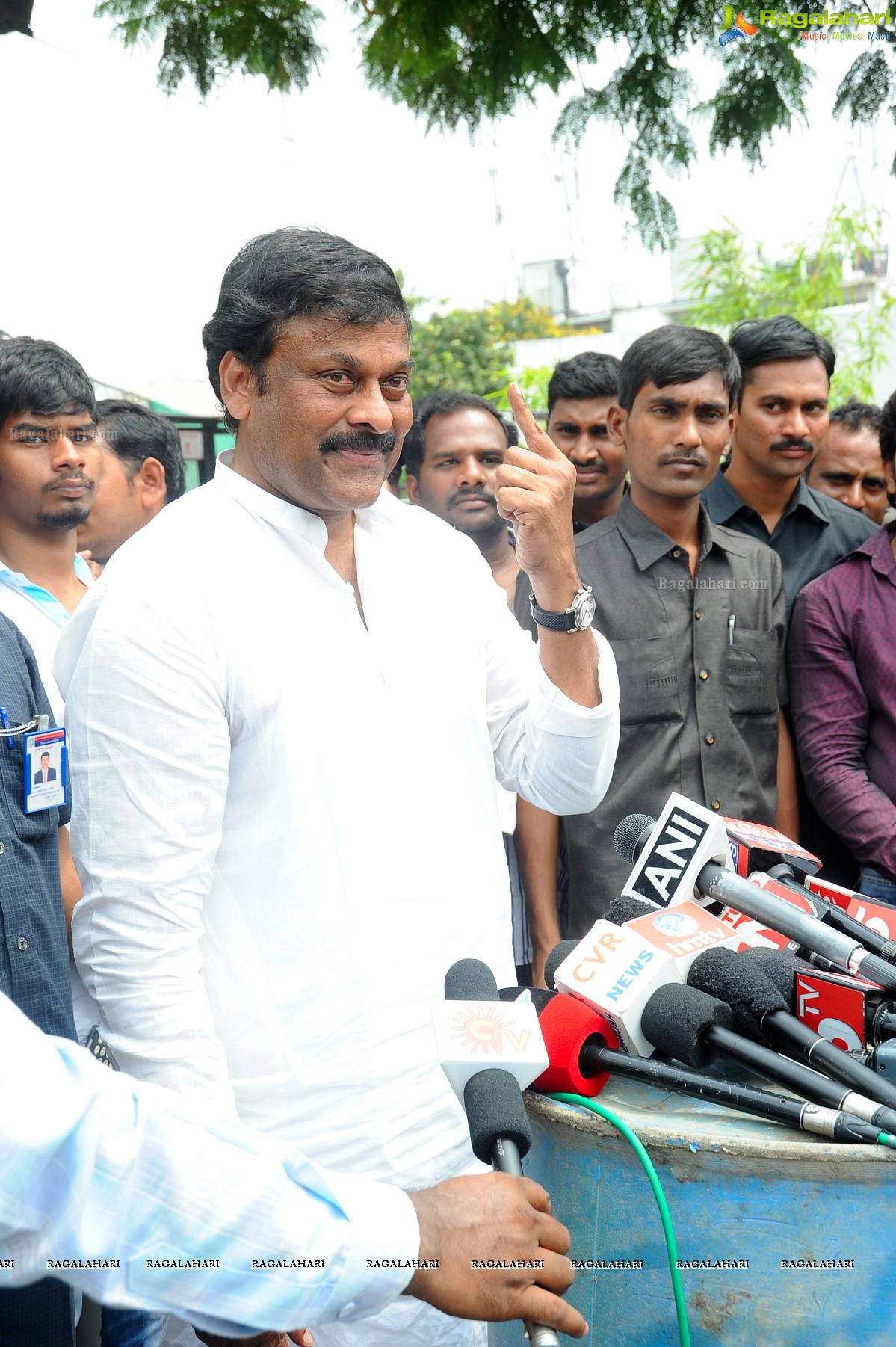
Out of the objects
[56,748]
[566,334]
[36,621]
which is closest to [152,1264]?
[56,748]

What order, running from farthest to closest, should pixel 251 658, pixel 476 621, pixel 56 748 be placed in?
pixel 476 621, pixel 56 748, pixel 251 658

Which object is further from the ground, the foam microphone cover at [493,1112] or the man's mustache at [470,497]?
the man's mustache at [470,497]

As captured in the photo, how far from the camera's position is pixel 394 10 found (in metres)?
4.40

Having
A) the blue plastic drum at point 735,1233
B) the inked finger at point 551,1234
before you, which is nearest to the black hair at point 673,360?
the blue plastic drum at point 735,1233

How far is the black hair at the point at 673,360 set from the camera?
339 cm

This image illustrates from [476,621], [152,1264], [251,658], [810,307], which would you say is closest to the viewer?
[152,1264]

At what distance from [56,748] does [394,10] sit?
3.53 metres

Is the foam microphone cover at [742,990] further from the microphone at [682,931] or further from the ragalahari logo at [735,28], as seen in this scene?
the ragalahari logo at [735,28]

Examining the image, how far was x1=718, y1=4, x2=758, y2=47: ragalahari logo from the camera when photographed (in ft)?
14.5

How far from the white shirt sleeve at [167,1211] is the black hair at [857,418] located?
426cm

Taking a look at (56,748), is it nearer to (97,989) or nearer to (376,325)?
(97,989)

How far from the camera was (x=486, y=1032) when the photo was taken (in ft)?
4.46

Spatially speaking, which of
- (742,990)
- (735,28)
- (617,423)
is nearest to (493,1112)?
(742,990)

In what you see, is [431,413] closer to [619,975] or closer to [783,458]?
[783,458]
